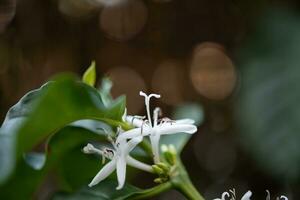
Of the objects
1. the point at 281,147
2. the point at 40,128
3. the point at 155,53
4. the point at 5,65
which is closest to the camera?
the point at 40,128

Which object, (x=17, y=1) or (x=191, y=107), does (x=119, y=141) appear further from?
(x=17, y=1)

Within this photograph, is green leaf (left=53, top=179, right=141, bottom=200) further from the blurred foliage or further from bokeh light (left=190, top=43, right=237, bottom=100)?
bokeh light (left=190, top=43, right=237, bottom=100)

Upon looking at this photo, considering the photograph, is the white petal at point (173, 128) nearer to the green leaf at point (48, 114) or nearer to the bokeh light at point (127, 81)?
the green leaf at point (48, 114)

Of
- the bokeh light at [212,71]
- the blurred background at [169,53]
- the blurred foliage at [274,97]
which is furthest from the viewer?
the bokeh light at [212,71]

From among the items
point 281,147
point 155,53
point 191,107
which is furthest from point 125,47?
point 191,107

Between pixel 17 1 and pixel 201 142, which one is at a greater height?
pixel 17 1

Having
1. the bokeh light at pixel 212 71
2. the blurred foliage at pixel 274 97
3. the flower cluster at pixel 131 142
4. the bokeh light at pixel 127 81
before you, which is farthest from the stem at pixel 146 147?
the bokeh light at pixel 127 81
